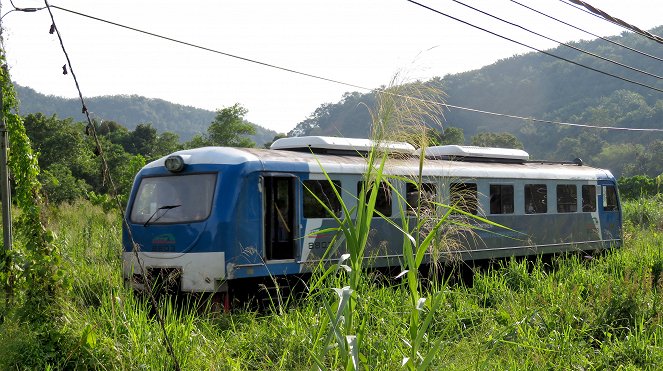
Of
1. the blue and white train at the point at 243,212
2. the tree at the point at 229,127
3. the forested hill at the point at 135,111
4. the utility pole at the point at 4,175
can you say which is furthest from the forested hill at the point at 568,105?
the utility pole at the point at 4,175

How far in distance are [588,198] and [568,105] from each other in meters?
75.8

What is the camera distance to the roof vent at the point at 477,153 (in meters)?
13.2

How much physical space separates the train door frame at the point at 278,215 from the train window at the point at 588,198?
292 inches

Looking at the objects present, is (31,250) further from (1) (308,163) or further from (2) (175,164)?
(1) (308,163)

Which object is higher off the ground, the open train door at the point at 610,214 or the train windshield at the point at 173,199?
the train windshield at the point at 173,199

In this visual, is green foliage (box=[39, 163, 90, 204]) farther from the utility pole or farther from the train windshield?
the utility pole

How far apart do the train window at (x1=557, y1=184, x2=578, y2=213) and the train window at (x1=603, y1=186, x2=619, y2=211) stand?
1173 mm

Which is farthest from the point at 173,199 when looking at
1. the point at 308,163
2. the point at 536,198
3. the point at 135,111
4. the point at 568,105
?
the point at 135,111

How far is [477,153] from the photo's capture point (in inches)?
535

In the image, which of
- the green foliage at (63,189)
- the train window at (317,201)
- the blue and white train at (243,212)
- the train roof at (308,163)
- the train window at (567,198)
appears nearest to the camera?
the blue and white train at (243,212)

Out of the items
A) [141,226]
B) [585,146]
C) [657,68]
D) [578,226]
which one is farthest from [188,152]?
[657,68]

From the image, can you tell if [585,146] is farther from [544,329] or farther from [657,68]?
[544,329]

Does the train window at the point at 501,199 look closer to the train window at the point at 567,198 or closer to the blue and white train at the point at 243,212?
the blue and white train at the point at 243,212

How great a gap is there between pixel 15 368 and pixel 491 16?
8.20 meters
